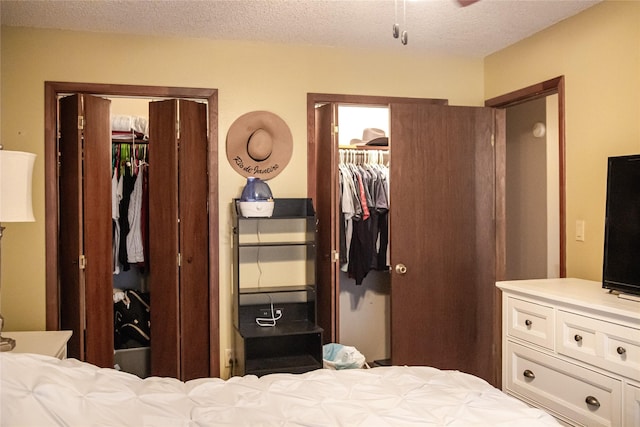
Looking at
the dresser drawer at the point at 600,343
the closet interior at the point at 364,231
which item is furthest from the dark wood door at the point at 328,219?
the dresser drawer at the point at 600,343

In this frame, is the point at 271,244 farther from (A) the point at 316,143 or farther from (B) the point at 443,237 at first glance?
(B) the point at 443,237

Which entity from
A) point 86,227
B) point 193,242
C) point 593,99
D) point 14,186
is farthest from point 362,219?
point 14,186

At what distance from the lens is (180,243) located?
3.57 metres

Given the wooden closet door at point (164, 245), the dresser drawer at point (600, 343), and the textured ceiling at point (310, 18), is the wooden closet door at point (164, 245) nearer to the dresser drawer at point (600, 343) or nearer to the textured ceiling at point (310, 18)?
the textured ceiling at point (310, 18)

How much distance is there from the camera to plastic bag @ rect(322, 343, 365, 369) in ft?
11.4

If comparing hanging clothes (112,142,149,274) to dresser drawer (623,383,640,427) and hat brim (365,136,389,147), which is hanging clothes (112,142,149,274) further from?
dresser drawer (623,383,640,427)

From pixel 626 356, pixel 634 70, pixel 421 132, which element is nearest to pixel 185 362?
pixel 421 132

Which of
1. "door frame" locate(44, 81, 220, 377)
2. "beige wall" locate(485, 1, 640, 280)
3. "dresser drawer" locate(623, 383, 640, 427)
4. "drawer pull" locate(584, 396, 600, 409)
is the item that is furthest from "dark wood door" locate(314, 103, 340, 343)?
"dresser drawer" locate(623, 383, 640, 427)

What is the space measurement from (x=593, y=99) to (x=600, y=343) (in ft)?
4.45

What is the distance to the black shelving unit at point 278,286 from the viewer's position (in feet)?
11.0

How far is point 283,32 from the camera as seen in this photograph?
10.9 ft

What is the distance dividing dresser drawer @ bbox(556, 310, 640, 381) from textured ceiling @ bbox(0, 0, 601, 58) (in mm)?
1623

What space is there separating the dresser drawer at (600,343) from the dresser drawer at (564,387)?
6 centimetres

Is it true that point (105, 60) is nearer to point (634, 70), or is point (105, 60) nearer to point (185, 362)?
point (185, 362)
